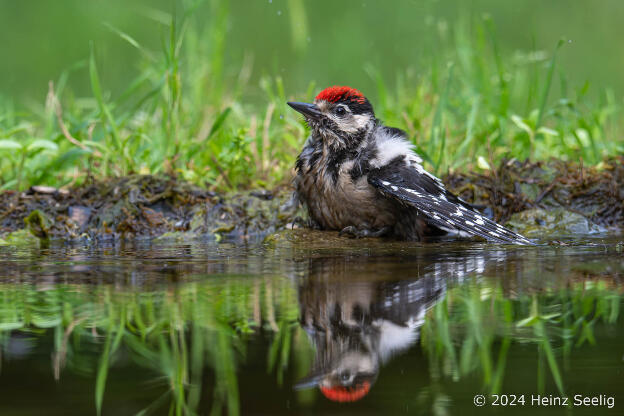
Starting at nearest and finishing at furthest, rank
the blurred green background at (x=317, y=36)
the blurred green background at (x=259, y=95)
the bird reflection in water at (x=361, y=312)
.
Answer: the bird reflection in water at (x=361, y=312) → the blurred green background at (x=259, y=95) → the blurred green background at (x=317, y=36)

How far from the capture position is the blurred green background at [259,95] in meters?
5.96

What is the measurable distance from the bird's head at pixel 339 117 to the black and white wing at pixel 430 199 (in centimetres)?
47

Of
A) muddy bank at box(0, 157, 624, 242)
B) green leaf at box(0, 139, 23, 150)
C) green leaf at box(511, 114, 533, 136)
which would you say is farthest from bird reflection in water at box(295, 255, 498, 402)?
green leaf at box(0, 139, 23, 150)

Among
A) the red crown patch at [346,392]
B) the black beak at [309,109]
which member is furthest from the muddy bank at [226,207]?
the red crown patch at [346,392]

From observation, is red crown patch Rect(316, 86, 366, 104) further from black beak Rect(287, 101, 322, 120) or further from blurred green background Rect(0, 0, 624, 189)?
blurred green background Rect(0, 0, 624, 189)

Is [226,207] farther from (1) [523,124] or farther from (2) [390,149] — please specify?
(1) [523,124]

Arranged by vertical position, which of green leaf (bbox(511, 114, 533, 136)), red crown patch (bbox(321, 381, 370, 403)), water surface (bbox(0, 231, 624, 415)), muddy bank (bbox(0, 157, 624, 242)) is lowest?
red crown patch (bbox(321, 381, 370, 403))

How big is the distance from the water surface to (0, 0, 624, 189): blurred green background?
2.02 m

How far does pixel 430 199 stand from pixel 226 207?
1513 millimetres

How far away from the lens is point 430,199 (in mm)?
4898

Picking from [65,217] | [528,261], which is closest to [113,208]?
[65,217]

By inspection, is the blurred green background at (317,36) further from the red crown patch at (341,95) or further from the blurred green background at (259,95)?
the red crown patch at (341,95)

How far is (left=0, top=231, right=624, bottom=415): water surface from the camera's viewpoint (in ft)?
6.46

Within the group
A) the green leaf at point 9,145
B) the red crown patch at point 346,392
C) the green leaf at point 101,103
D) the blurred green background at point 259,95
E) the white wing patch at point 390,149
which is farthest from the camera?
the blurred green background at point 259,95
